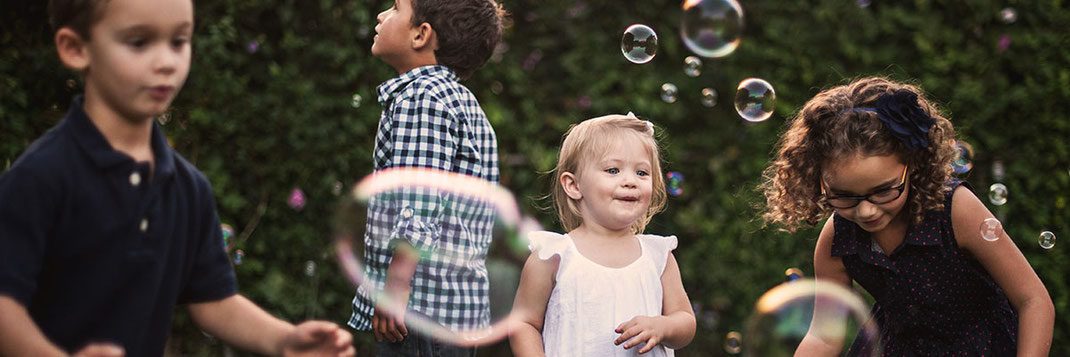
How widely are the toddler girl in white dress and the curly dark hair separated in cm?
56

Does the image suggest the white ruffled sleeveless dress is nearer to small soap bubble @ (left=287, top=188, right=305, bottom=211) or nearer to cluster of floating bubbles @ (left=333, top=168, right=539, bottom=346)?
cluster of floating bubbles @ (left=333, top=168, right=539, bottom=346)

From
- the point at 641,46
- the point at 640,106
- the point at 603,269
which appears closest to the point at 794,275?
the point at 640,106

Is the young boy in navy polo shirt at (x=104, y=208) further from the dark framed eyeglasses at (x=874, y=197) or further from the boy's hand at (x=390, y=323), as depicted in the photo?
the dark framed eyeglasses at (x=874, y=197)

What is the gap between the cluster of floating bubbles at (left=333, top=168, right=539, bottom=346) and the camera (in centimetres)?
260

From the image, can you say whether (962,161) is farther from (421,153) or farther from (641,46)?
(421,153)

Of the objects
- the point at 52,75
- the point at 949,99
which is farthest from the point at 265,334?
the point at 949,99

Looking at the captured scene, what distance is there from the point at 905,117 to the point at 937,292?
493mm

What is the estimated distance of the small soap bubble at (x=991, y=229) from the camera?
98.0 inches

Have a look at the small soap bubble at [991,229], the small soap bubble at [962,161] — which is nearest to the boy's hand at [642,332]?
the small soap bubble at [991,229]

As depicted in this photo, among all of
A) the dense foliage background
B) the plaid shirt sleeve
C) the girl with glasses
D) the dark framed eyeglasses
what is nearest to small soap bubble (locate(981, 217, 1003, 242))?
the girl with glasses

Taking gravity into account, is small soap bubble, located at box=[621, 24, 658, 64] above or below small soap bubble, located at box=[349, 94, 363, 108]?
above

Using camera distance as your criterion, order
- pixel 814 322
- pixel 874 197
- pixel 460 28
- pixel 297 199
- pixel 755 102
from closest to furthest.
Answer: pixel 874 197
pixel 814 322
pixel 460 28
pixel 755 102
pixel 297 199

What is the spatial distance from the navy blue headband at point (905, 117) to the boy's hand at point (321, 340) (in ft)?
5.15

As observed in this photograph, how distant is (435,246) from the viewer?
2.58 m
